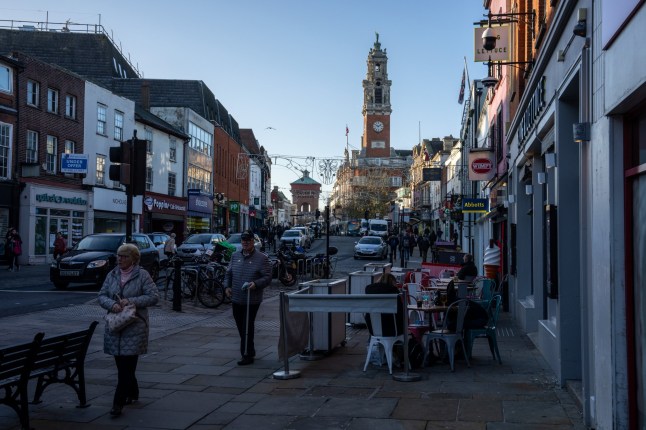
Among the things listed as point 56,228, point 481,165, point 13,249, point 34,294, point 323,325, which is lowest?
point 34,294

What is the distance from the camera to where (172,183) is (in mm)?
47344

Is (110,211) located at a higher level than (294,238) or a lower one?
higher

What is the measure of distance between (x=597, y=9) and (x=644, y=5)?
1.62 metres

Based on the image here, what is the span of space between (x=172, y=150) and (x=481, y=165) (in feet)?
96.1

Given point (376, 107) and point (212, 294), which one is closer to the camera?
point (212, 294)

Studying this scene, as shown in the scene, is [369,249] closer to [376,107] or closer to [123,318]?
[123,318]

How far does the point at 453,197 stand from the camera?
128ft

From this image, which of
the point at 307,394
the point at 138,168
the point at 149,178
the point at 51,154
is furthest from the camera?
the point at 149,178

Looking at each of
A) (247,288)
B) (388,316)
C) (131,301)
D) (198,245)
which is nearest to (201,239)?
(198,245)

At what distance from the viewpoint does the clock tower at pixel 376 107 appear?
122 metres

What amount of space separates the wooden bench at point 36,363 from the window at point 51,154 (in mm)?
28006

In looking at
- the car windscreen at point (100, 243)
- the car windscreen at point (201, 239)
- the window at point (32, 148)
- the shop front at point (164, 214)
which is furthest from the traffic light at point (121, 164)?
the shop front at point (164, 214)

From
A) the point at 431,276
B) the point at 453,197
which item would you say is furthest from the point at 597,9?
the point at 453,197

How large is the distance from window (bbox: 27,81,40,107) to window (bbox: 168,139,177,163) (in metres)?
14.3
